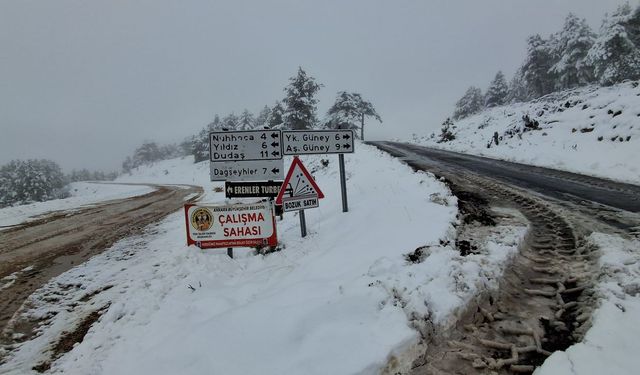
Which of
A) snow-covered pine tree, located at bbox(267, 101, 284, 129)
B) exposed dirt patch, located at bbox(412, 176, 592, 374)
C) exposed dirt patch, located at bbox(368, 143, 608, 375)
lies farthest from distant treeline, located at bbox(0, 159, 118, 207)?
exposed dirt patch, located at bbox(412, 176, 592, 374)

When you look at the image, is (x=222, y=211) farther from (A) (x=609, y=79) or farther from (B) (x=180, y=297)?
(A) (x=609, y=79)

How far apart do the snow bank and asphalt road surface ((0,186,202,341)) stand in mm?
6017

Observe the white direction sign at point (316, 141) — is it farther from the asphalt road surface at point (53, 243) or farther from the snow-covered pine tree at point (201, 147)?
the snow-covered pine tree at point (201, 147)

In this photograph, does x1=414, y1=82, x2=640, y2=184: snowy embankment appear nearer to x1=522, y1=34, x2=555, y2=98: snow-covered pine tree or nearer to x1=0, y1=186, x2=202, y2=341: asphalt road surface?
x1=0, y1=186, x2=202, y2=341: asphalt road surface

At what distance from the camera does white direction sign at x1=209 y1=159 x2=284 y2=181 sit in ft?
23.5

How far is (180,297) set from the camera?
201 inches

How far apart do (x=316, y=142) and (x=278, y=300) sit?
4.29 meters

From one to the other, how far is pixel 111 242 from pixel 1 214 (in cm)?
972

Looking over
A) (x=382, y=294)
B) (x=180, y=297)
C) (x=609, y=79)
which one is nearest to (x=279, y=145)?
(x=180, y=297)

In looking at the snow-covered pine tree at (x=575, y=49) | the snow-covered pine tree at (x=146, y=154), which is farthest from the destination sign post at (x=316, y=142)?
the snow-covered pine tree at (x=146, y=154)

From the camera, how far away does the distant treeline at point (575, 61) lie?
3031 cm

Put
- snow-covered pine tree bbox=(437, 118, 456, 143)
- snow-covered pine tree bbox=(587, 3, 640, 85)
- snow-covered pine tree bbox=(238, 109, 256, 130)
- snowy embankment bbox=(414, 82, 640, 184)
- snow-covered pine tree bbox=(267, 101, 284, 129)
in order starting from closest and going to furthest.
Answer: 1. snowy embankment bbox=(414, 82, 640, 184)
2. snow-covered pine tree bbox=(437, 118, 456, 143)
3. snow-covered pine tree bbox=(587, 3, 640, 85)
4. snow-covered pine tree bbox=(267, 101, 284, 129)
5. snow-covered pine tree bbox=(238, 109, 256, 130)

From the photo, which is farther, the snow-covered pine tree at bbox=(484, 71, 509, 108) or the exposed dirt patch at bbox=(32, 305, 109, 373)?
the snow-covered pine tree at bbox=(484, 71, 509, 108)

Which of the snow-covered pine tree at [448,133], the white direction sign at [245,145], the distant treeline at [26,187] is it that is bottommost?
the distant treeline at [26,187]
